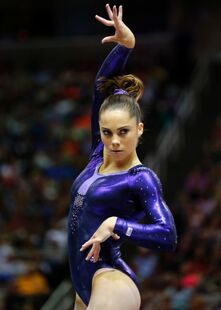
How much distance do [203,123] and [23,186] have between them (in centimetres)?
279

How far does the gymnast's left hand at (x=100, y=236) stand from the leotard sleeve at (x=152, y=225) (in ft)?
0.08

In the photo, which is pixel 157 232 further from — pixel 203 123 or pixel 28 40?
pixel 28 40

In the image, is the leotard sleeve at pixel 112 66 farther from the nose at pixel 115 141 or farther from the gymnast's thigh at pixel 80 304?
the gymnast's thigh at pixel 80 304

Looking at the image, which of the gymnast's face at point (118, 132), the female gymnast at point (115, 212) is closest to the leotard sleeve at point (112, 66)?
the female gymnast at point (115, 212)

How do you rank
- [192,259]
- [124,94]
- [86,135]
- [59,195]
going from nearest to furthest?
[124,94] → [192,259] → [59,195] → [86,135]

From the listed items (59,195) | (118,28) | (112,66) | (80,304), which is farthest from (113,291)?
(59,195)

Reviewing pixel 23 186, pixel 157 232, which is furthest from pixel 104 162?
pixel 23 186

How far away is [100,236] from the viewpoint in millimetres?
3271

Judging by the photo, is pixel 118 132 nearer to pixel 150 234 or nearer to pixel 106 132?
pixel 106 132

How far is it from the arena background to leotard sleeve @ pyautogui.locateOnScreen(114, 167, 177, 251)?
5.52 ft

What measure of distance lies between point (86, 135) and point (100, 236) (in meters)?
7.95

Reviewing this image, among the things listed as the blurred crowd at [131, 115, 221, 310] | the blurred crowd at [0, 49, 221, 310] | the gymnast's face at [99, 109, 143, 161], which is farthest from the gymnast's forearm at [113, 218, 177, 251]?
the blurred crowd at [131, 115, 221, 310]

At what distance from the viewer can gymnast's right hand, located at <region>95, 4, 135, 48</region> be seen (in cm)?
365

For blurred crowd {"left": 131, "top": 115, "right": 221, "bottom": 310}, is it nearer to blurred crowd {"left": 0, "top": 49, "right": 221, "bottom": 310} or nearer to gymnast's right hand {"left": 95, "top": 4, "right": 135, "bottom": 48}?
blurred crowd {"left": 0, "top": 49, "right": 221, "bottom": 310}
